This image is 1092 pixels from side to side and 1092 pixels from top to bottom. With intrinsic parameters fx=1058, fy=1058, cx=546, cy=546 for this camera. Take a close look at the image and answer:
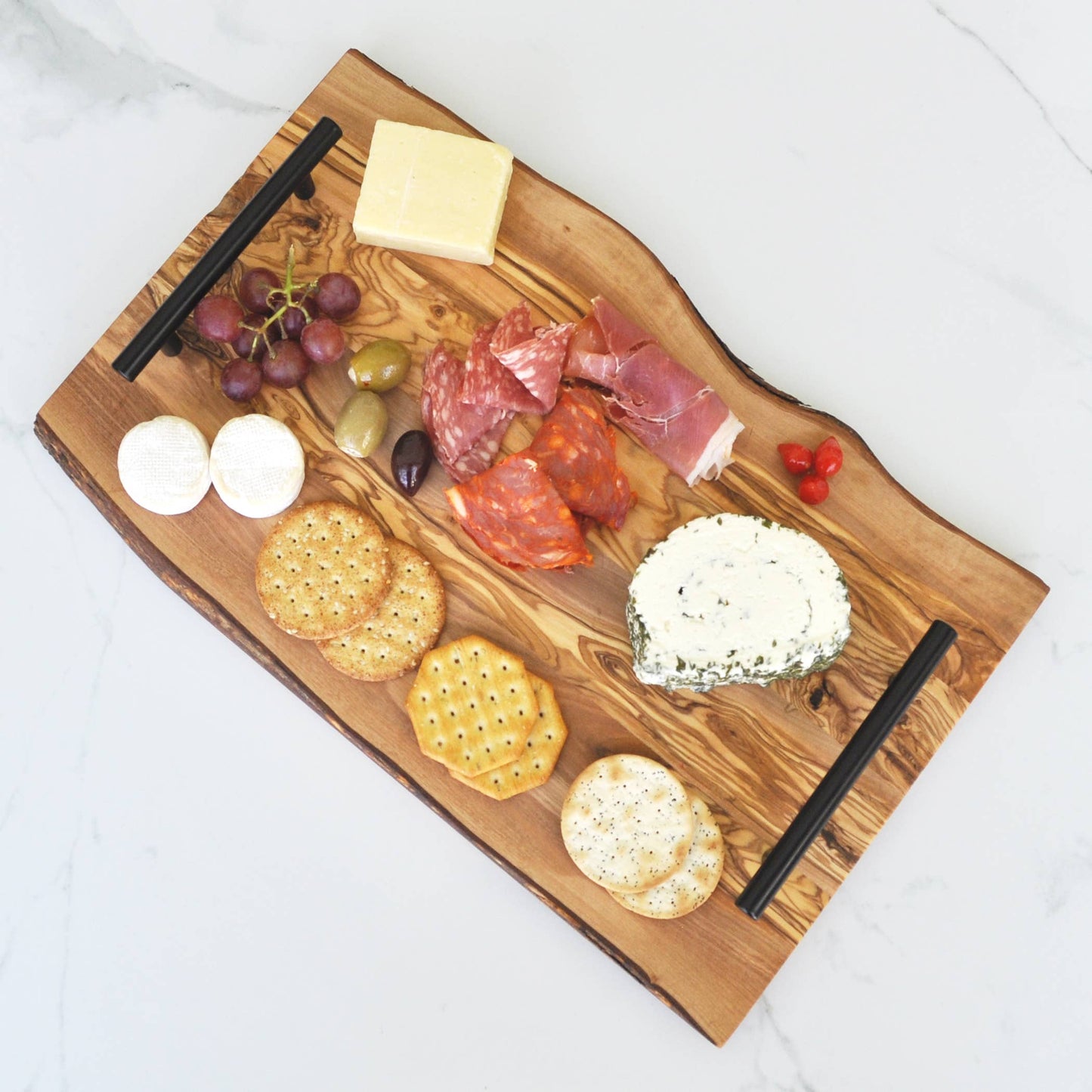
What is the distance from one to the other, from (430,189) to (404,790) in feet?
3.70

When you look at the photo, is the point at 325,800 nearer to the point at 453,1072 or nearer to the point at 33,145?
the point at 453,1072

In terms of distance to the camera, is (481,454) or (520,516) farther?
(481,454)

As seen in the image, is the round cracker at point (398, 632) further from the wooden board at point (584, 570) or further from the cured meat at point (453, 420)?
the cured meat at point (453, 420)

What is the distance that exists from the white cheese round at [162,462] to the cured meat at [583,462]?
23.9 inches

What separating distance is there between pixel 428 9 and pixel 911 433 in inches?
53.2

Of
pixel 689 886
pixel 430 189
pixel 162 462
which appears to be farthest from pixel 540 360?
pixel 689 886

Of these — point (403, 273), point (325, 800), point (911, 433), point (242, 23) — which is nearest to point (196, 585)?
point (325, 800)

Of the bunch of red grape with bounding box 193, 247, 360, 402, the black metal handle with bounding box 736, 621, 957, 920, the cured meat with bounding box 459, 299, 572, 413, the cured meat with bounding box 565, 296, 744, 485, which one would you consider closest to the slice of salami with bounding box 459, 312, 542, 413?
the cured meat with bounding box 459, 299, 572, 413

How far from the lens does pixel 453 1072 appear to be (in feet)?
6.60

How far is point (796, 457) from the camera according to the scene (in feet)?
6.24

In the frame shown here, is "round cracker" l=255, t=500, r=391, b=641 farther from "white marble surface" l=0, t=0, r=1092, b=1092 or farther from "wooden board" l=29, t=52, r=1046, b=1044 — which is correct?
"white marble surface" l=0, t=0, r=1092, b=1092

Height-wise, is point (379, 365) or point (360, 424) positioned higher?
point (379, 365)

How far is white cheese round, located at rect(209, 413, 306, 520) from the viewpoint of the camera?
6.20 ft

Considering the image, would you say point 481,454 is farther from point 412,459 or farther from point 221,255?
point 221,255
